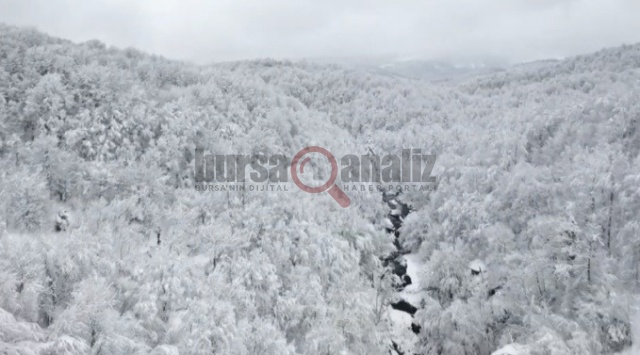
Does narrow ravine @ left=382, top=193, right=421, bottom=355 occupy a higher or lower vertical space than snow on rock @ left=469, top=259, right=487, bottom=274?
lower

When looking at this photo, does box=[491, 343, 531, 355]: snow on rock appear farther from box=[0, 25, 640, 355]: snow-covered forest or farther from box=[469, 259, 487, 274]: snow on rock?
box=[469, 259, 487, 274]: snow on rock

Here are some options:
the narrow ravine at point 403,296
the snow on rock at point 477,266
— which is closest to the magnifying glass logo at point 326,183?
the narrow ravine at point 403,296

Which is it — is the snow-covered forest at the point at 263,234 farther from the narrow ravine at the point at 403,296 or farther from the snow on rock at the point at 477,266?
the snow on rock at the point at 477,266

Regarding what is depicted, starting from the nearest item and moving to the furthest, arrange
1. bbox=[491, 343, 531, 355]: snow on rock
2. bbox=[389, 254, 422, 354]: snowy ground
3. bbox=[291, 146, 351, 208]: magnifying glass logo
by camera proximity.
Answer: bbox=[491, 343, 531, 355]: snow on rock
bbox=[389, 254, 422, 354]: snowy ground
bbox=[291, 146, 351, 208]: magnifying glass logo

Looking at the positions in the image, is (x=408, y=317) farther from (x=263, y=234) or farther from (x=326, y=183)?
(x=263, y=234)

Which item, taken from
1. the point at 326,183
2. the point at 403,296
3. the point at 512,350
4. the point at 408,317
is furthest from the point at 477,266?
the point at 326,183

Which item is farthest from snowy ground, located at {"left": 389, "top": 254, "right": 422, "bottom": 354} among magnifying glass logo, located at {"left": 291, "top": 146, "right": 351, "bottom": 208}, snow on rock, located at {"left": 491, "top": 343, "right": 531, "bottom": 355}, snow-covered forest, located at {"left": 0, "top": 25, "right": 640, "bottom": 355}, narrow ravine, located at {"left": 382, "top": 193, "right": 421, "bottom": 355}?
magnifying glass logo, located at {"left": 291, "top": 146, "right": 351, "bottom": 208}
